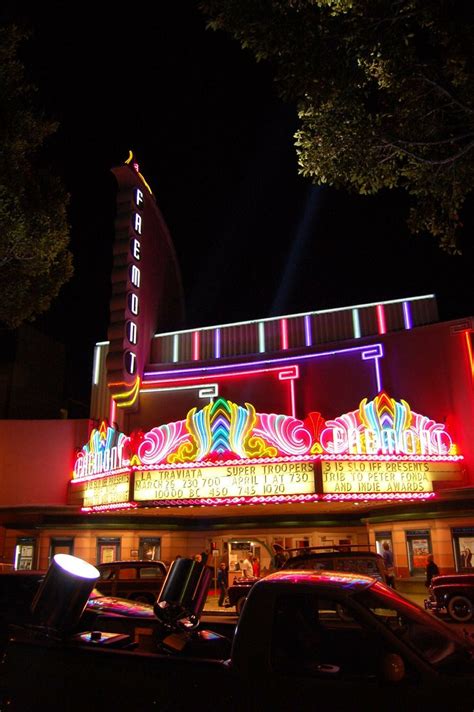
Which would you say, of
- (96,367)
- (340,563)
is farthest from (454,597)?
(96,367)

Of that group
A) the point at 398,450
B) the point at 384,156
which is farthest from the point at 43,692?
the point at 398,450

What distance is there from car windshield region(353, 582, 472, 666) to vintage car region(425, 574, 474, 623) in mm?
10965

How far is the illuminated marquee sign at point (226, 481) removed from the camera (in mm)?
14320

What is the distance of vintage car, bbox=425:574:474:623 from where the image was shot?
44.4 feet

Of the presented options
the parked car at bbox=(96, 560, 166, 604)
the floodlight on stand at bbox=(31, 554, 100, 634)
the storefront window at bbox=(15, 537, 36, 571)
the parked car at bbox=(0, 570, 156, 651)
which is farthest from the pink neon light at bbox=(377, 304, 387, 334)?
the floodlight on stand at bbox=(31, 554, 100, 634)

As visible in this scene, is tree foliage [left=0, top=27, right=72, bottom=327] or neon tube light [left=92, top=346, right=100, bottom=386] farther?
neon tube light [left=92, top=346, right=100, bottom=386]

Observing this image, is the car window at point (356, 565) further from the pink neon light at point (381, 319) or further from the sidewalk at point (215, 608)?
the pink neon light at point (381, 319)

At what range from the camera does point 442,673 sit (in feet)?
10.8

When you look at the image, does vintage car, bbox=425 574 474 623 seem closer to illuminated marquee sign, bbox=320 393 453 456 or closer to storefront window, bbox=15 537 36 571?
illuminated marquee sign, bbox=320 393 453 456

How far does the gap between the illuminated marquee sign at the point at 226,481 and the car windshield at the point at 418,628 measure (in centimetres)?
1030

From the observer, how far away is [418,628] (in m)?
3.79

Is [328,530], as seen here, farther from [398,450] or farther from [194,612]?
[194,612]

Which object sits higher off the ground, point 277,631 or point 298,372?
point 298,372

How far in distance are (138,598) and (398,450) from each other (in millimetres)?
→ 7056
